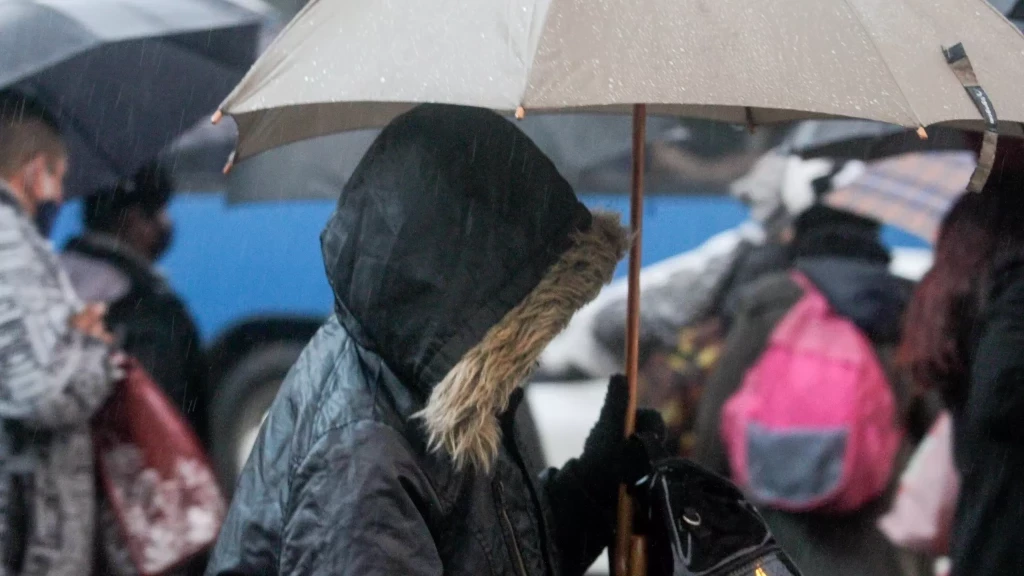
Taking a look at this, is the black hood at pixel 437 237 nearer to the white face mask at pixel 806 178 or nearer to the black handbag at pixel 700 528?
the black handbag at pixel 700 528

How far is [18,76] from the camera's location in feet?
10.4

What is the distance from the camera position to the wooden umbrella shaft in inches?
94.0

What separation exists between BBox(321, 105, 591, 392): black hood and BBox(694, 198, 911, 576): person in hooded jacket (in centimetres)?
260

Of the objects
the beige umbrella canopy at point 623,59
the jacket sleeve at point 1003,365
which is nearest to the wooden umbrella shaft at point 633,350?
the beige umbrella canopy at point 623,59

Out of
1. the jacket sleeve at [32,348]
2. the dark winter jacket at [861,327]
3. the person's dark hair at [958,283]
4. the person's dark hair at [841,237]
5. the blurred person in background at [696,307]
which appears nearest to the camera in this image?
the jacket sleeve at [32,348]

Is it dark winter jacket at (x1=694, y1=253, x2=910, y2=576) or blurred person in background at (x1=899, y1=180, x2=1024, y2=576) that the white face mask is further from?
blurred person in background at (x1=899, y1=180, x2=1024, y2=576)

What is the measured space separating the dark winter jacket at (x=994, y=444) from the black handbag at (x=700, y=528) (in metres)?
1.34

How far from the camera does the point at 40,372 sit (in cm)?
331

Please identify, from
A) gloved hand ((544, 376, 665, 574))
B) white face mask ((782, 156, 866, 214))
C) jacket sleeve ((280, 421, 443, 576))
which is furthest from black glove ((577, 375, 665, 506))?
white face mask ((782, 156, 866, 214))

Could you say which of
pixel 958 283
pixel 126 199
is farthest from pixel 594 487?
pixel 126 199

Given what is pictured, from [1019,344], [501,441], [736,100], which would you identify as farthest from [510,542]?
[1019,344]

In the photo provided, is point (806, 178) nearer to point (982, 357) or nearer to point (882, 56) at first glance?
point (982, 357)

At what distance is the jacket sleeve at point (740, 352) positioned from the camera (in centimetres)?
460

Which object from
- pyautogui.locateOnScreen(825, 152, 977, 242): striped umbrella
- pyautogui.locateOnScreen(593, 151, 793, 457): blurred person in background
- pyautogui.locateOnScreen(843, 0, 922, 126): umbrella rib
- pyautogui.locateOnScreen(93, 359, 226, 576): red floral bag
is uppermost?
pyautogui.locateOnScreen(843, 0, 922, 126): umbrella rib
